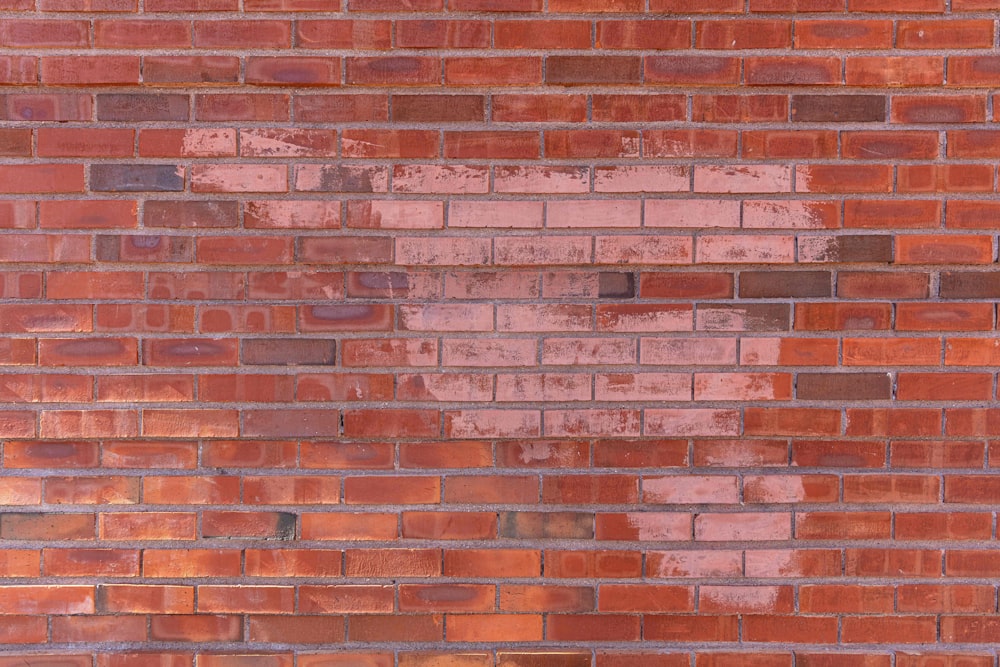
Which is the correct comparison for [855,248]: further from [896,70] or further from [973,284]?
[896,70]

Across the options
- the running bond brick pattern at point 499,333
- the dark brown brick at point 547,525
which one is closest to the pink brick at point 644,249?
the running bond brick pattern at point 499,333

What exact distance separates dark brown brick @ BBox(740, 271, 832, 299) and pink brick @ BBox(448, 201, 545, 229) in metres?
0.55

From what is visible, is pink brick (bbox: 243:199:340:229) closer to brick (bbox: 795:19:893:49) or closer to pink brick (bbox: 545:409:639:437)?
pink brick (bbox: 545:409:639:437)

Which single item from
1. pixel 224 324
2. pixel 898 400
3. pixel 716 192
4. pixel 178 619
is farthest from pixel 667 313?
pixel 178 619

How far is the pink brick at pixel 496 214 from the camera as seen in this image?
137cm

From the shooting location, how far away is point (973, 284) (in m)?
1.37

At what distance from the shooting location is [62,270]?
4.53ft

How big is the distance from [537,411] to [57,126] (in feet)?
4.68

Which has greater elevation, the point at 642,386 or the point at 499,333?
the point at 499,333

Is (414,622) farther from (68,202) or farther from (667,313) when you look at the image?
(68,202)

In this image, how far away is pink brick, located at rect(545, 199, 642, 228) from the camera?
4.48 feet

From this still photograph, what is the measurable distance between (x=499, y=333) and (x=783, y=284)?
74 centimetres

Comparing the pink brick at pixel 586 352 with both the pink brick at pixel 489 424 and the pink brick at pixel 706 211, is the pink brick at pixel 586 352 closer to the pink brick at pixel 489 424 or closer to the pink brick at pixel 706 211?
the pink brick at pixel 489 424

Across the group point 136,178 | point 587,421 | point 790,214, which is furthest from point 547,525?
point 136,178
